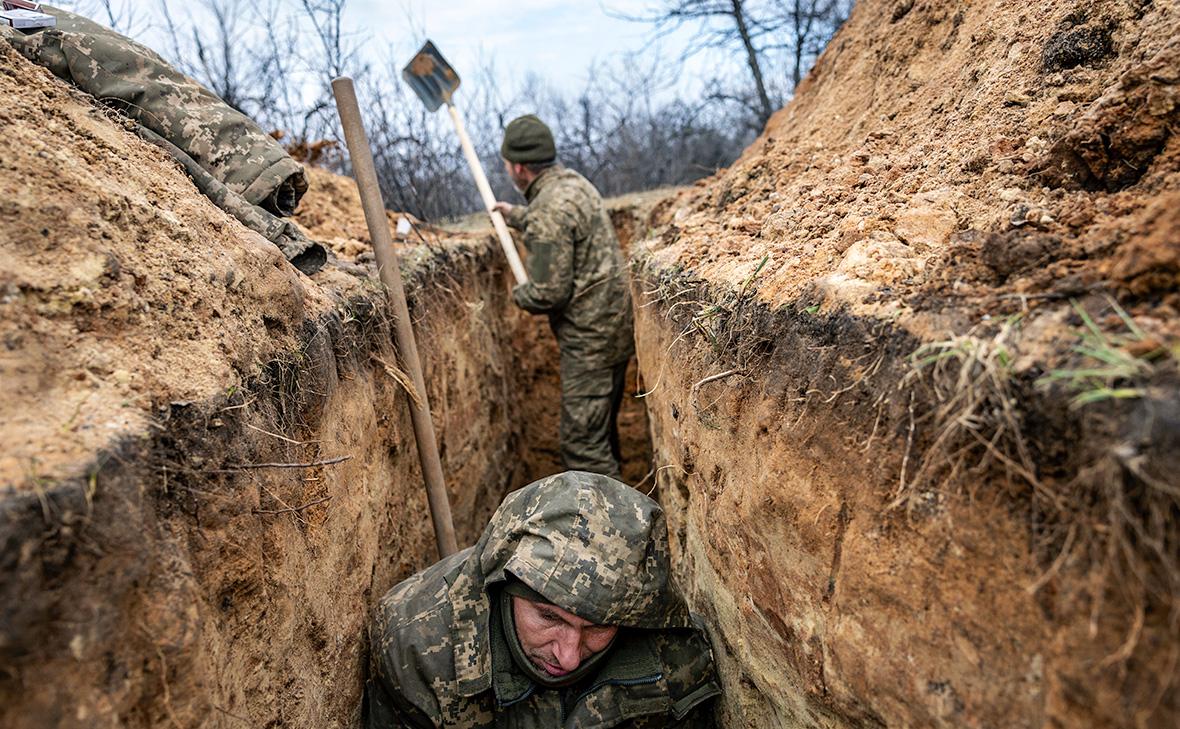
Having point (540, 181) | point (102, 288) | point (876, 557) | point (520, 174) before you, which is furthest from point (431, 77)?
point (876, 557)

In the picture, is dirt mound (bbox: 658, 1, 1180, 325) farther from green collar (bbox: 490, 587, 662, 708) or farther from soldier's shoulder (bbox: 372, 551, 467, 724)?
soldier's shoulder (bbox: 372, 551, 467, 724)

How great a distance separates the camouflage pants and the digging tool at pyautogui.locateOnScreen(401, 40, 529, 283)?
0.83 metres

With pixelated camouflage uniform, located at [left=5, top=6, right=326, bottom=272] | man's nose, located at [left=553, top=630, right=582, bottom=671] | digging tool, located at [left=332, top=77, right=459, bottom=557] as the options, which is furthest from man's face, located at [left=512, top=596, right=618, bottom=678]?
pixelated camouflage uniform, located at [left=5, top=6, right=326, bottom=272]

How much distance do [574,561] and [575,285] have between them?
3.05 meters

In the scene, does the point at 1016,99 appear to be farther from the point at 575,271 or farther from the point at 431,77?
the point at 431,77

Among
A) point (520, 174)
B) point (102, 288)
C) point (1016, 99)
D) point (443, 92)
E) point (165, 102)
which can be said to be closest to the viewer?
point (102, 288)

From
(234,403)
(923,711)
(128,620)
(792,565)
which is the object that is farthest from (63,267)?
(923,711)

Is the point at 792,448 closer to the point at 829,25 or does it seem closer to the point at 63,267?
the point at 63,267

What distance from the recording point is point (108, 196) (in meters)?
1.83

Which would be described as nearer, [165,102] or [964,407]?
[964,407]

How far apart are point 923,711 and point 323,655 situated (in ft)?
5.25

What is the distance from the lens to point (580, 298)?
4914mm

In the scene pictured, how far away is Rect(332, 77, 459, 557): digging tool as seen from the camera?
298cm

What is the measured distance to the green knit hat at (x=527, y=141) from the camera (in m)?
4.72
